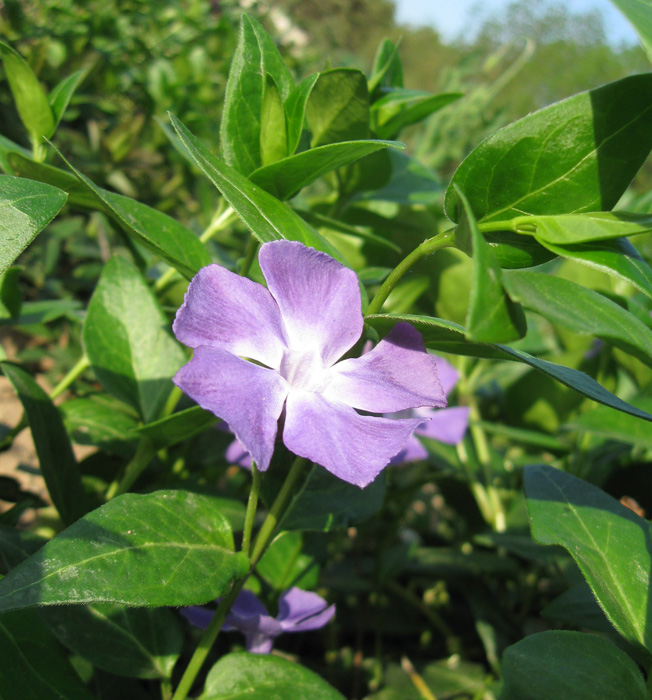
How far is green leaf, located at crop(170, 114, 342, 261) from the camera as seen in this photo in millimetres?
Result: 475

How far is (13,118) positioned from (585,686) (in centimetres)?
174

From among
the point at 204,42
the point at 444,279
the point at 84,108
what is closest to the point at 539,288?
the point at 444,279

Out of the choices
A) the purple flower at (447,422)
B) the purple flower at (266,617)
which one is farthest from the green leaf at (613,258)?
the purple flower at (447,422)

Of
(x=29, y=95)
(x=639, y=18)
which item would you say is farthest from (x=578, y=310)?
(x=29, y=95)

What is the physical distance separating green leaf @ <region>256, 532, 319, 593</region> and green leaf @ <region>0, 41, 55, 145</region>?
0.55m

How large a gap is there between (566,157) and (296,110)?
259mm

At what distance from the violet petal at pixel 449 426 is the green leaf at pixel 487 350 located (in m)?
0.50

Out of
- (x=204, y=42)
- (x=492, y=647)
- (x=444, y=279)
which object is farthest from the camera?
(x=204, y=42)

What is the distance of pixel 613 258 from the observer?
431mm

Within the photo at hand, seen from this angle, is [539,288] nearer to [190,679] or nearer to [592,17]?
[190,679]

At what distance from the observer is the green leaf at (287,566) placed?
78 cm

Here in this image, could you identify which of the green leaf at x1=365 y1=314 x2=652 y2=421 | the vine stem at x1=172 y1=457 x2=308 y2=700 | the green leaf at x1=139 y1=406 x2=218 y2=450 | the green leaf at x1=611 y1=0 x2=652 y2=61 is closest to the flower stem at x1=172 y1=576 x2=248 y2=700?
the vine stem at x1=172 y1=457 x2=308 y2=700

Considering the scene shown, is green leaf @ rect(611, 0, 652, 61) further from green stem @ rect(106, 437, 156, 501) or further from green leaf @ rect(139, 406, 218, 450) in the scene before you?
green stem @ rect(106, 437, 156, 501)

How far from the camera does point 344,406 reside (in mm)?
500
